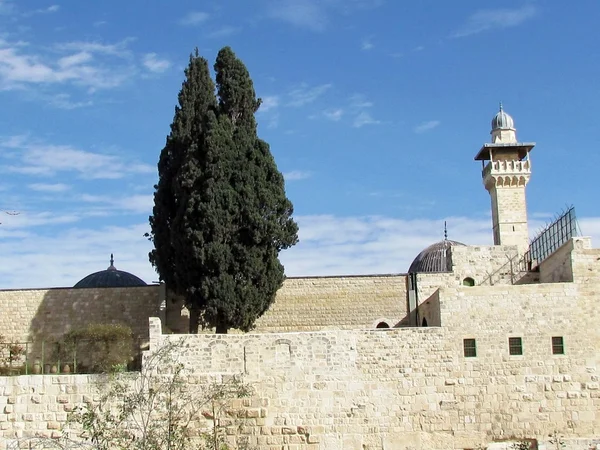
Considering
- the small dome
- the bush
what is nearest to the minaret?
the small dome

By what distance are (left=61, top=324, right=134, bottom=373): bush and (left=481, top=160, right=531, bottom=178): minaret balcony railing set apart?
48.2 feet

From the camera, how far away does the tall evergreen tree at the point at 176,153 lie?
2198 cm

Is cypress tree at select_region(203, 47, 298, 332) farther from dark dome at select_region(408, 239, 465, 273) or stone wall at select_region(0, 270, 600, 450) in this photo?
dark dome at select_region(408, 239, 465, 273)

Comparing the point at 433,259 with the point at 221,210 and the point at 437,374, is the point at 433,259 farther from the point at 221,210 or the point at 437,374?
the point at 221,210

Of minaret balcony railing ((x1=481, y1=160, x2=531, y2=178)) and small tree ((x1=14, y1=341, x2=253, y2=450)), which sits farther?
minaret balcony railing ((x1=481, y1=160, x2=531, y2=178))

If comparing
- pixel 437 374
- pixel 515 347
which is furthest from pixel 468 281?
pixel 437 374

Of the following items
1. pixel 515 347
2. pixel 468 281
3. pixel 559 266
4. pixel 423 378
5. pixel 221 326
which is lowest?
Result: pixel 423 378

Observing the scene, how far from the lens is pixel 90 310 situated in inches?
925

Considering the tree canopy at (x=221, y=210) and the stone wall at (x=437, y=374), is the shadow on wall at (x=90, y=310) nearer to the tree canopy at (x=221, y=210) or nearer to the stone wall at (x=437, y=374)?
the tree canopy at (x=221, y=210)

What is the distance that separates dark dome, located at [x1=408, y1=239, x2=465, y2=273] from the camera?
27016mm

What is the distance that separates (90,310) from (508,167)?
1526 cm

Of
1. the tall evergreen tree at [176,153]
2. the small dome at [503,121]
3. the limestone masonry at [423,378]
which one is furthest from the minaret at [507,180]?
the tall evergreen tree at [176,153]

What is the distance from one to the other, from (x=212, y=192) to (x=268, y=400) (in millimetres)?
5195

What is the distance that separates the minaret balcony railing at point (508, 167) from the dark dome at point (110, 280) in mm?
12674
